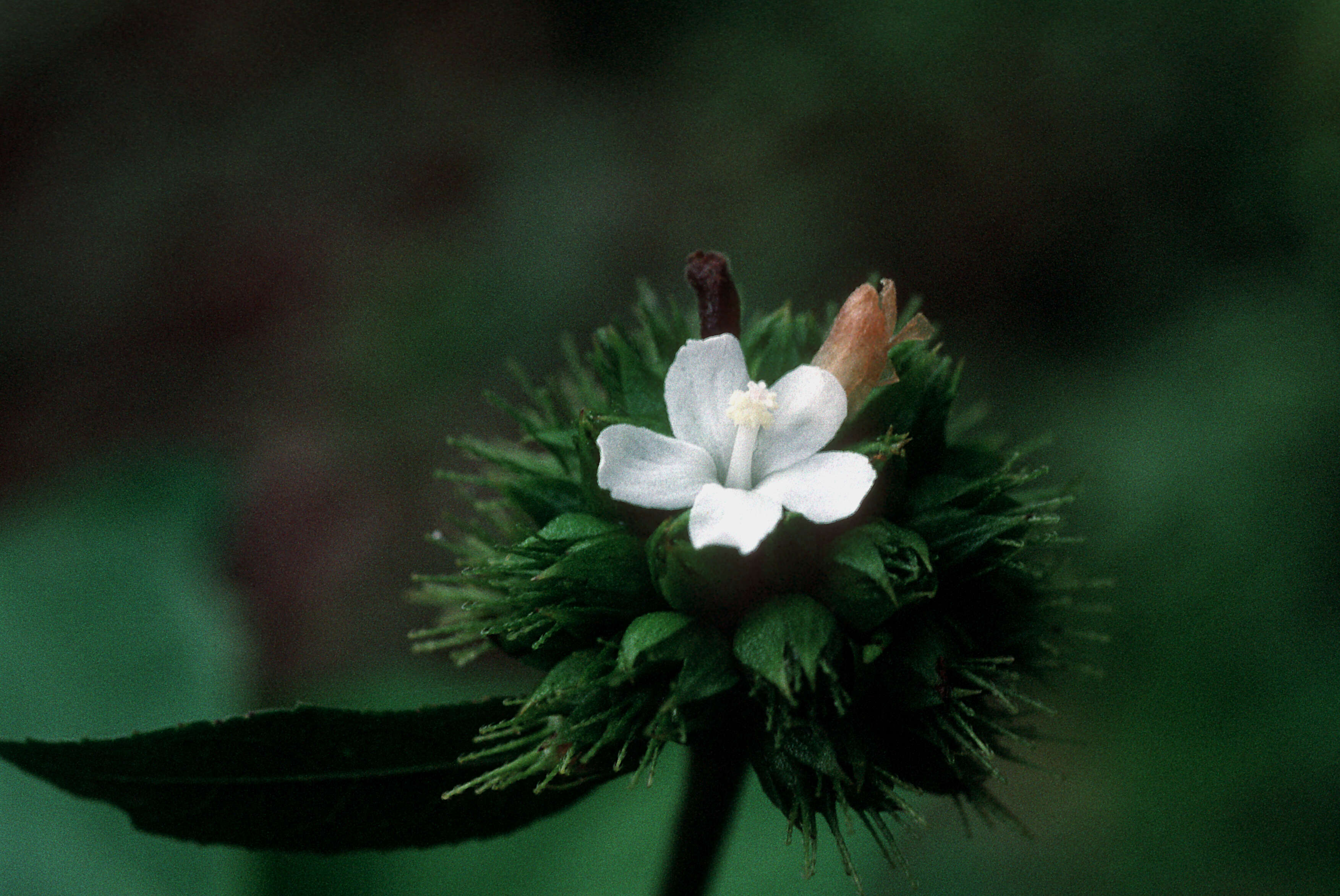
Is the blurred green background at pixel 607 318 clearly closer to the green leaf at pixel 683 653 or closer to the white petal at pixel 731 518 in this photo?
the green leaf at pixel 683 653

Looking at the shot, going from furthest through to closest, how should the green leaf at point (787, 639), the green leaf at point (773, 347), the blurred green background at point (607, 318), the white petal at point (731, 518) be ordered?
the blurred green background at point (607, 318)
the green leaf at point (773, 347)
the green leaf at point (787, 639)
the white petal at point (731, 518)

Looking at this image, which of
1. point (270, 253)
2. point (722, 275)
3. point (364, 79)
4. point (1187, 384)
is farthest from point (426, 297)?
point (722, 275)

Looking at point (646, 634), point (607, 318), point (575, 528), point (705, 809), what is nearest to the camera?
point (646, 634)

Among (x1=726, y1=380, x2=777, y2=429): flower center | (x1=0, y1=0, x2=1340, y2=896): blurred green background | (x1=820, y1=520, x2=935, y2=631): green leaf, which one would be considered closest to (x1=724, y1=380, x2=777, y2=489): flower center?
(x1=726, y1=380, x2=777, y2=429): flower center

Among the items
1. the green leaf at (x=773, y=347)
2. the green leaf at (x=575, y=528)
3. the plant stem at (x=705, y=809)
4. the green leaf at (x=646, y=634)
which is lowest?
the plant stem at (x=705, y=809)

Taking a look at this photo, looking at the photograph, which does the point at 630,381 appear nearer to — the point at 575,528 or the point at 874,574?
the point at 575,528

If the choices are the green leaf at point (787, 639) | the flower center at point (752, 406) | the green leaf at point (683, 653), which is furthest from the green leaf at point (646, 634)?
the flower center at point (752, 406)

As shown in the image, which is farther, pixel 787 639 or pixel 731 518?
pixel 787 639

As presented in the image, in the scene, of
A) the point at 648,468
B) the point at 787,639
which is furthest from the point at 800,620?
the point at 648,468

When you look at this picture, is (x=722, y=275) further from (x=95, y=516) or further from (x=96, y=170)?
(x=96, y=170)
